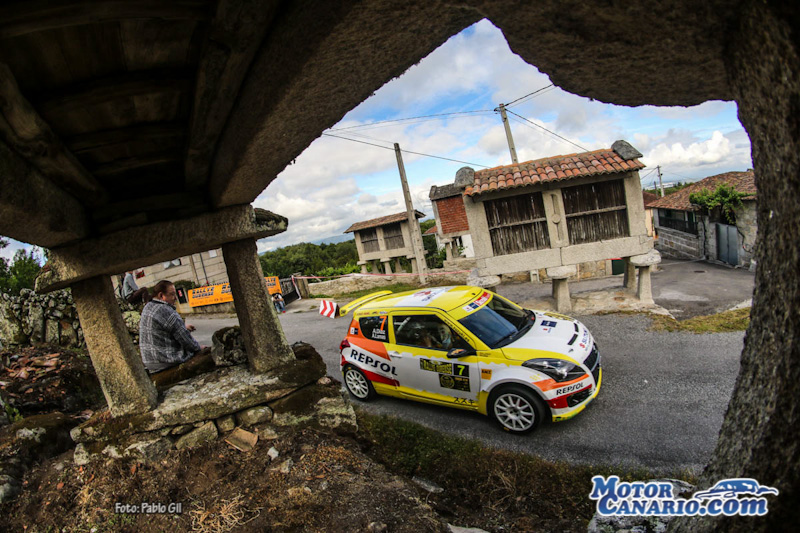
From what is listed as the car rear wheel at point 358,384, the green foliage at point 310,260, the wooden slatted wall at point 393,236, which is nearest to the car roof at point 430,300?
the car rear wheel at point 358,384

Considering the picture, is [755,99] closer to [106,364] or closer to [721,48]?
[721,48]

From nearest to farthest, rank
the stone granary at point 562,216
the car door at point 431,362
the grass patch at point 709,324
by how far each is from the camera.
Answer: the car door at point 431,362 → the grass patch at point 709,324 → the stone granary at point 562,216

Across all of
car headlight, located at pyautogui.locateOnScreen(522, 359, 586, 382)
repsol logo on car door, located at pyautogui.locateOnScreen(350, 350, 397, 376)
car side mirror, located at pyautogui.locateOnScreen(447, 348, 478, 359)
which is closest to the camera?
car headlight, located at pyautogui.locateOnScreen(522, 359, 586, 382)

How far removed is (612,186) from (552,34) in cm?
972

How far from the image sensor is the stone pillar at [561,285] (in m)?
9.98

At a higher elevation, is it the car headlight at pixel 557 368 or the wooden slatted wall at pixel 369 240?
the wooden slatted wall at pixel 369 240

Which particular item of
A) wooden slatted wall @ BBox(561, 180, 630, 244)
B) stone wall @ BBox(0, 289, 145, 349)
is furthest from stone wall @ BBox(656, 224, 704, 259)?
stone wall @ BBox(0, 289, 145, 349)

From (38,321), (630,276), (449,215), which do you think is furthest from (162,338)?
(449,215)

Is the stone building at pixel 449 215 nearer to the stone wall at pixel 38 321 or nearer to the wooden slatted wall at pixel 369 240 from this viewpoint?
the wooden slatted wall at pixel 369 240

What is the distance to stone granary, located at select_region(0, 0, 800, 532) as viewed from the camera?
101 cm

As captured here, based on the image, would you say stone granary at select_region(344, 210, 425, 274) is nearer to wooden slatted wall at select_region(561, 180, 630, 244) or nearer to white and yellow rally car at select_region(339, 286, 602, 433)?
wooden slatted wall at select_region(561, 180, 630, 244)

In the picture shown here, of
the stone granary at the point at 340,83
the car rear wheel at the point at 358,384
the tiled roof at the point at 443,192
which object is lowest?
the car rear wheel at the point at 358,384

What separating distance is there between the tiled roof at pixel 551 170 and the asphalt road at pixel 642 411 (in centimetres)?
383

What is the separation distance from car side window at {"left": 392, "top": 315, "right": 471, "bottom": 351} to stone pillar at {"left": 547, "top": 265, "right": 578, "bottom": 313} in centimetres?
559
